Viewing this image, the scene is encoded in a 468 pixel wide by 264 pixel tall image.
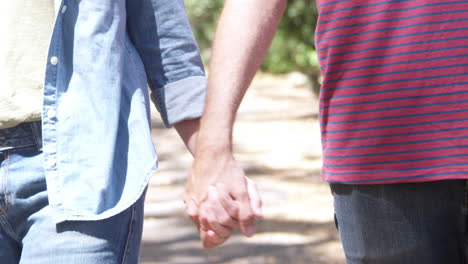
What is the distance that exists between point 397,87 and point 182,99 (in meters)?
0.54

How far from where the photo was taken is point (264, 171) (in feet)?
25.6

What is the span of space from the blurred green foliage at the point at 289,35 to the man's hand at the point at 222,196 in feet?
23.8

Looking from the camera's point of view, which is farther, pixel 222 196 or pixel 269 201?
pixel 269 201

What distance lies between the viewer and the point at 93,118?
2.05 m

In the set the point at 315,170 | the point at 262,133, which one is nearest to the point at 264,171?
the point at 315,170

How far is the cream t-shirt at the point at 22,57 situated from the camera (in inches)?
81.4

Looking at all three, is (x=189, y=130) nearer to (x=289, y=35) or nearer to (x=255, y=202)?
(x=255, y=202)

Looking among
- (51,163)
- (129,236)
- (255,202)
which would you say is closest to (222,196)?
(255,202)

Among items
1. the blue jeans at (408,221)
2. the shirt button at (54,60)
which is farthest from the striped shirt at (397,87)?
the shirt button at (54,60)

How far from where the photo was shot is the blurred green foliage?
9.77 m

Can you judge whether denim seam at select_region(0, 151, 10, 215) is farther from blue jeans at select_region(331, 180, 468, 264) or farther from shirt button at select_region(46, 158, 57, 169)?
blue jeans at select_region(331, 180, 468, 264)

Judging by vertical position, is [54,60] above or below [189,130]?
above

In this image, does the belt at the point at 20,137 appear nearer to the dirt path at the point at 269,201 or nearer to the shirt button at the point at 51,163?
the shirt button at the point at 51,163

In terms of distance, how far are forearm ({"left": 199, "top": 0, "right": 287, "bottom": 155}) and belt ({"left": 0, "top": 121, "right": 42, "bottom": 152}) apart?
0.36 metres
